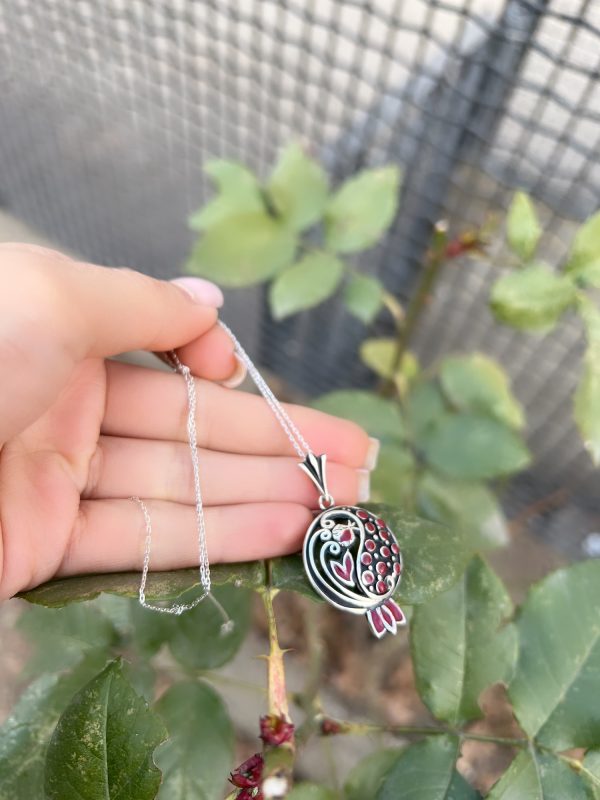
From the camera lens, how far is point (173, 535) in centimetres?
65

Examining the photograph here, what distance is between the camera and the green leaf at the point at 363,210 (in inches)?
37.0

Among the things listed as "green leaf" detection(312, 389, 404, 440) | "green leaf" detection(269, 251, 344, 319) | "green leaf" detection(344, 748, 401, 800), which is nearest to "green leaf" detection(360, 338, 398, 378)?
"green leaf" detection(312, 389, 404, 440)

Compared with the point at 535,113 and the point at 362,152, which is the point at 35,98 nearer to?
the point at 362,152

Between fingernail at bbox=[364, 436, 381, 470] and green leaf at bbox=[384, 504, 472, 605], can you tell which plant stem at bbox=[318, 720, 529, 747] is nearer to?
green leaf at bbox=[384, 504, 472, 605]

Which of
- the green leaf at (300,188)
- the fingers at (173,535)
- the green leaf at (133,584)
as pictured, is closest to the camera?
the green leaf at (133,584)

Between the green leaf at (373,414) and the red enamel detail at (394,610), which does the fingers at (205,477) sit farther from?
the green leaf at (373,414)

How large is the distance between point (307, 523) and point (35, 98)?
1.36 metres

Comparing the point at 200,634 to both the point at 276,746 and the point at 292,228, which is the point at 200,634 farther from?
the point at 292,228

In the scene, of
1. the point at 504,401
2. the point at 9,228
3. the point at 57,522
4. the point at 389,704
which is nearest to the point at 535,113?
the point at 504,401

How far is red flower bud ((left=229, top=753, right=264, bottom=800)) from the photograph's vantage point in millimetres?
455

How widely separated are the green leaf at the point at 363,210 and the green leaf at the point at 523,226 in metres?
0.22

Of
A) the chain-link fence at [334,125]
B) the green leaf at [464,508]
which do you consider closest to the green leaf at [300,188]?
the chain-link fence at [334,125]

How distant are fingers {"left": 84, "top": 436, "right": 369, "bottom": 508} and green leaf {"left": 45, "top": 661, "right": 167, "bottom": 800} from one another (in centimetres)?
25

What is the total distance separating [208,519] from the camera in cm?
68
